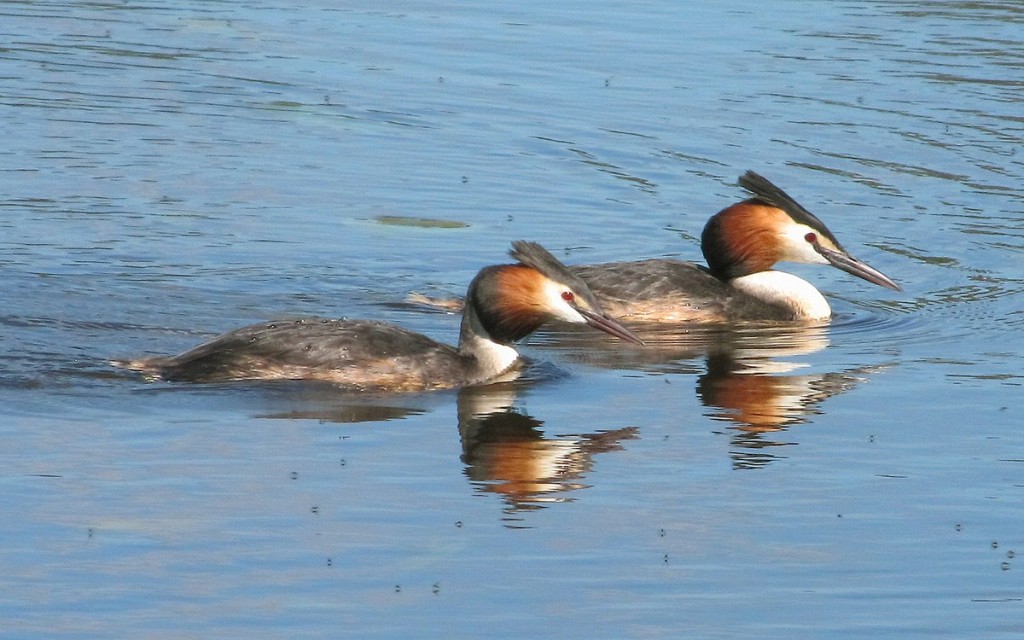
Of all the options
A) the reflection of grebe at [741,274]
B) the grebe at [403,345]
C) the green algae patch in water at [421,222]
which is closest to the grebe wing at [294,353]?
the grebe at [403,345]

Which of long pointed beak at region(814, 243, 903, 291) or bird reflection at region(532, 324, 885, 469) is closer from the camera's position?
bird reflection at region(532, 324, 885, 469)

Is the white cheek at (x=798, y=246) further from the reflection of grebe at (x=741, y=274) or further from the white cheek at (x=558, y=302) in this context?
the white cheek at (x=558, y=302)

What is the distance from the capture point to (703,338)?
562 inches

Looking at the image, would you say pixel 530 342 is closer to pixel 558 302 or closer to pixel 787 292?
pixel 558 302

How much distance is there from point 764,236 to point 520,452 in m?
5.12

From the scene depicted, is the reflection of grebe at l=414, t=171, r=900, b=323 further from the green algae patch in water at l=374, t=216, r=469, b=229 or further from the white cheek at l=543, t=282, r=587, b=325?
the white cheek at l=543, t=282, r=587, b=325

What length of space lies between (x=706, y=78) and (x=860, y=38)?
10.3 ft

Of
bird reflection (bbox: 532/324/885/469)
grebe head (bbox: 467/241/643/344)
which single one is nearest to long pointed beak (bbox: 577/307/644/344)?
grebe head (bbox: 467/241/643/344)

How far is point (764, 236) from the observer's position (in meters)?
15.3

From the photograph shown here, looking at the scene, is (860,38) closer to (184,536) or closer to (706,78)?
(706,78)

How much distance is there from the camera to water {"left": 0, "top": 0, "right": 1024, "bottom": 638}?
849 cm

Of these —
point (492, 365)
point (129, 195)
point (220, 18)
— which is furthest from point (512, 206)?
point (220, 18)

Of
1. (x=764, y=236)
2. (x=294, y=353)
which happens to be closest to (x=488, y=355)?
(x=294, y=353)

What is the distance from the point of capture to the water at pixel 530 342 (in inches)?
334
